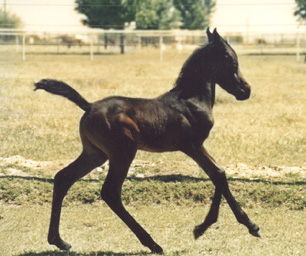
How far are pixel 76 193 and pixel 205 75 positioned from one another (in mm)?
2500

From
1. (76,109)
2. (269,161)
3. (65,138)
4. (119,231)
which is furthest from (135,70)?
(119,231)

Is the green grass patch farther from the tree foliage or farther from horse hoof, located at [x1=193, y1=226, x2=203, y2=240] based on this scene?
the tree foliage

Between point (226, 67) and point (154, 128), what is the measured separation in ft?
3.35

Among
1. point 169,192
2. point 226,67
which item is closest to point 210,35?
point 226,67

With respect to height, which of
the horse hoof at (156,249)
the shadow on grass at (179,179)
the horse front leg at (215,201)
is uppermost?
the horse front leg at (215,201)

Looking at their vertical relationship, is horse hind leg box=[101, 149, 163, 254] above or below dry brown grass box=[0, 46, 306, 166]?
above

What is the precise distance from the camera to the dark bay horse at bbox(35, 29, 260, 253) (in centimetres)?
452

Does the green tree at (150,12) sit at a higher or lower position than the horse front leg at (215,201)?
higher

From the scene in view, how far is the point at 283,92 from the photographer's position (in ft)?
50.7

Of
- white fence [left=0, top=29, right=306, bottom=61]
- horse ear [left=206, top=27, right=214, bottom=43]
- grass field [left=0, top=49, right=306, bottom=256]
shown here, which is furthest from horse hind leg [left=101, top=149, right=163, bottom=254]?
white fence [left=0, top=29, right=306, bottom=61]

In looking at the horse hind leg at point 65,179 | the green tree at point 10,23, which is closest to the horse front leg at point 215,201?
the horse hind leg at point 65,179

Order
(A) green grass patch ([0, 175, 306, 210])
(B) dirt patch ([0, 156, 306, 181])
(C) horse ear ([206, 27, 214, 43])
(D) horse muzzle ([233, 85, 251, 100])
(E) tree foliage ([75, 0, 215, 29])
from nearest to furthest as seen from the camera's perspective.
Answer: (C) horse ear ([206, 27, 214, 43])
(D) horse muzzle ([233, 85, 251, 100])
(A) green grass patch ([0, 175, 306, 210])
(B) dirt patch ([0, 156, 306, 181])
(E) tree foliage ([75, 0, 215, 29])

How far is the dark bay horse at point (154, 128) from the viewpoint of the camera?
452cm

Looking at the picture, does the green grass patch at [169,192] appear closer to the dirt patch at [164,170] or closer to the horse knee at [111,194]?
the dirt patch at [164,170]
